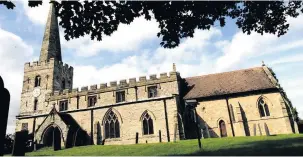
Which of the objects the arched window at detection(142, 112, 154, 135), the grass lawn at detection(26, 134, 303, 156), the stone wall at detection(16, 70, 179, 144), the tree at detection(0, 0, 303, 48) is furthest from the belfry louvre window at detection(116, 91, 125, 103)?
the tree at detection(0, 0, 303, 48)

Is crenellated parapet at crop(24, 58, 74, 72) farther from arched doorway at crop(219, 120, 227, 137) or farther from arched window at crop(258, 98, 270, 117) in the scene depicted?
arched window at crop(258, 98, 270, 117)

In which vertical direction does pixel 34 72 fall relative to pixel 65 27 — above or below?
above

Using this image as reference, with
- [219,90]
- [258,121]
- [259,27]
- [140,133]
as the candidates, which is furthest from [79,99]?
[259,27]

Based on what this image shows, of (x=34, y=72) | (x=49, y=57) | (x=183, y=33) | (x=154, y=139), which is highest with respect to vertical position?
(x=49, y=57)

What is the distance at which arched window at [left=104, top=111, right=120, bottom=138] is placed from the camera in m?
29.8

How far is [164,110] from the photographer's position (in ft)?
92.5

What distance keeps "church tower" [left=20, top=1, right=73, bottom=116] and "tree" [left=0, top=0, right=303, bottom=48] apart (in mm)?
27149

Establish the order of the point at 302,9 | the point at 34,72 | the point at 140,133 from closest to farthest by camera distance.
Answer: the point at 302,9 < the point at 140,133 < the point at 34,72

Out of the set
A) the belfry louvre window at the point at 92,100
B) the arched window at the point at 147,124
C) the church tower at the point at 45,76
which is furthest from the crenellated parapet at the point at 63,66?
the arched window at the point at 147,124

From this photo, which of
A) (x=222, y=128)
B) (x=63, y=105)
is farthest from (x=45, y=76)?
(x=222, y=128)

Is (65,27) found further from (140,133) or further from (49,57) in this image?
(49,57)

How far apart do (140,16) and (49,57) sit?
3220 cm

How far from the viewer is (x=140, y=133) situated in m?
28.5

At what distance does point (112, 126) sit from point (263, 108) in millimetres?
17469
